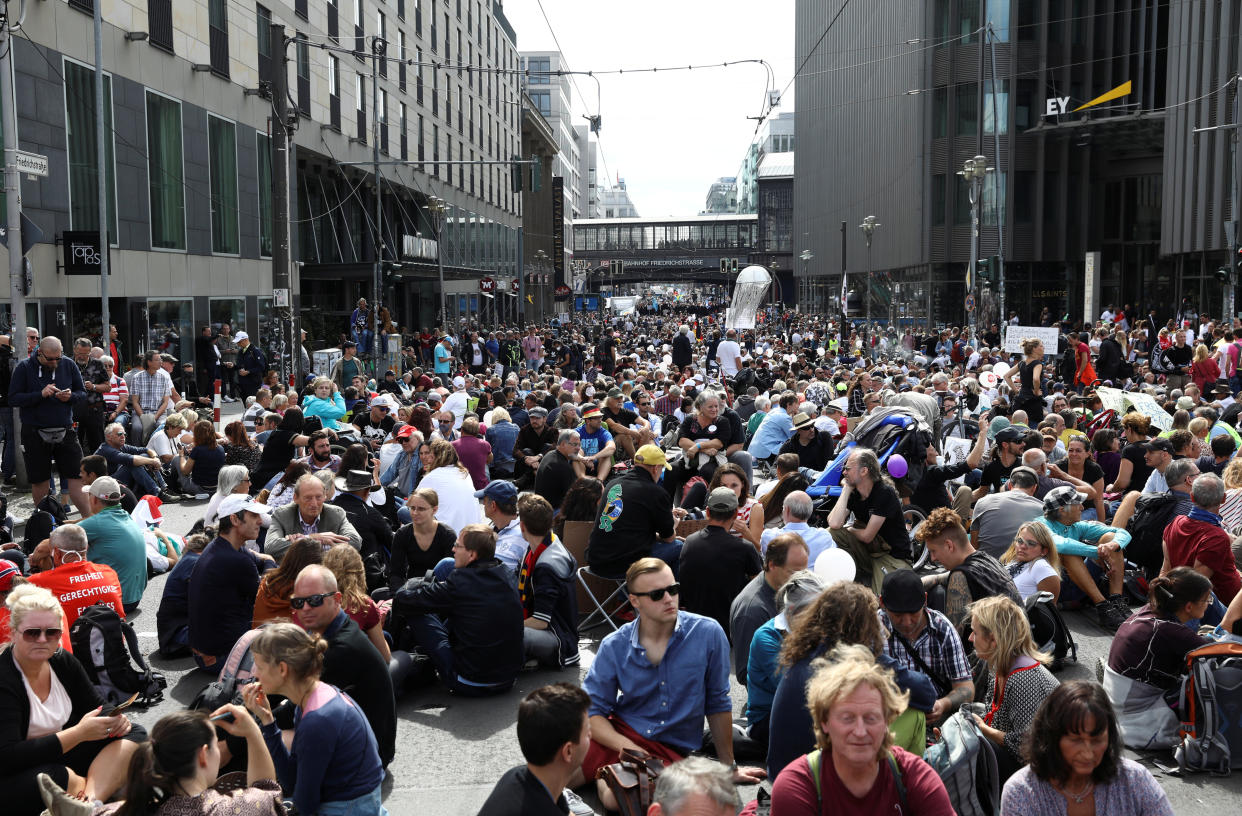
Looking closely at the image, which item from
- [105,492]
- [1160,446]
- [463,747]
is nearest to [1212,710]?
[463,747]

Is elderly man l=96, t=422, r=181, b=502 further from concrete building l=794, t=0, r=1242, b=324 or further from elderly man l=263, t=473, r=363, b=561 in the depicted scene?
concrete building l=794, t=0, r=1242, b=324

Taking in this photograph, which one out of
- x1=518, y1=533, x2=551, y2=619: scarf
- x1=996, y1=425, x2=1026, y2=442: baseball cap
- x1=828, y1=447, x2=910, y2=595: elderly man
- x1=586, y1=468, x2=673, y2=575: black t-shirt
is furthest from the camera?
x1=996, y1=425, x2=1026, y2=442: baseball cap

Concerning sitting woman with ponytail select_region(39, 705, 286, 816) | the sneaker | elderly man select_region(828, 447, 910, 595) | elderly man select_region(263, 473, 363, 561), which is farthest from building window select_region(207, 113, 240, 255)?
the sneaker

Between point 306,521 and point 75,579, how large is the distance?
1828mm

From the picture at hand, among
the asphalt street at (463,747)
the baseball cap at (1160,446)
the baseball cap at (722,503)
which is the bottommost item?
the asphalt street at (463,747)

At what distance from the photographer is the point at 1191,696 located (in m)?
6.45

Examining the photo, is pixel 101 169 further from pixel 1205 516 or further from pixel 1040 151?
pixel 1040 151

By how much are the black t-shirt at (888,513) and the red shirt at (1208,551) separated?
1.90 m

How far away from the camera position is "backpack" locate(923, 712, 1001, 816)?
4.84 meters

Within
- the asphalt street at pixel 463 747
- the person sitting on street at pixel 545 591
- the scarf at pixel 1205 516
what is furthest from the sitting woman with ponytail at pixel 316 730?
the scarf at pixel 1205 516

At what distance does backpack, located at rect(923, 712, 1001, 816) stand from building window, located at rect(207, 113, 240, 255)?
25913mm

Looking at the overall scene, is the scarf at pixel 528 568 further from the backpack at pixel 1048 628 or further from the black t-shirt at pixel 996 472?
the black t-shirt at pixel 996 472

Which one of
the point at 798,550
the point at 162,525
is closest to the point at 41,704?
the point at 798,550

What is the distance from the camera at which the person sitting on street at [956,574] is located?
677 centimetres
